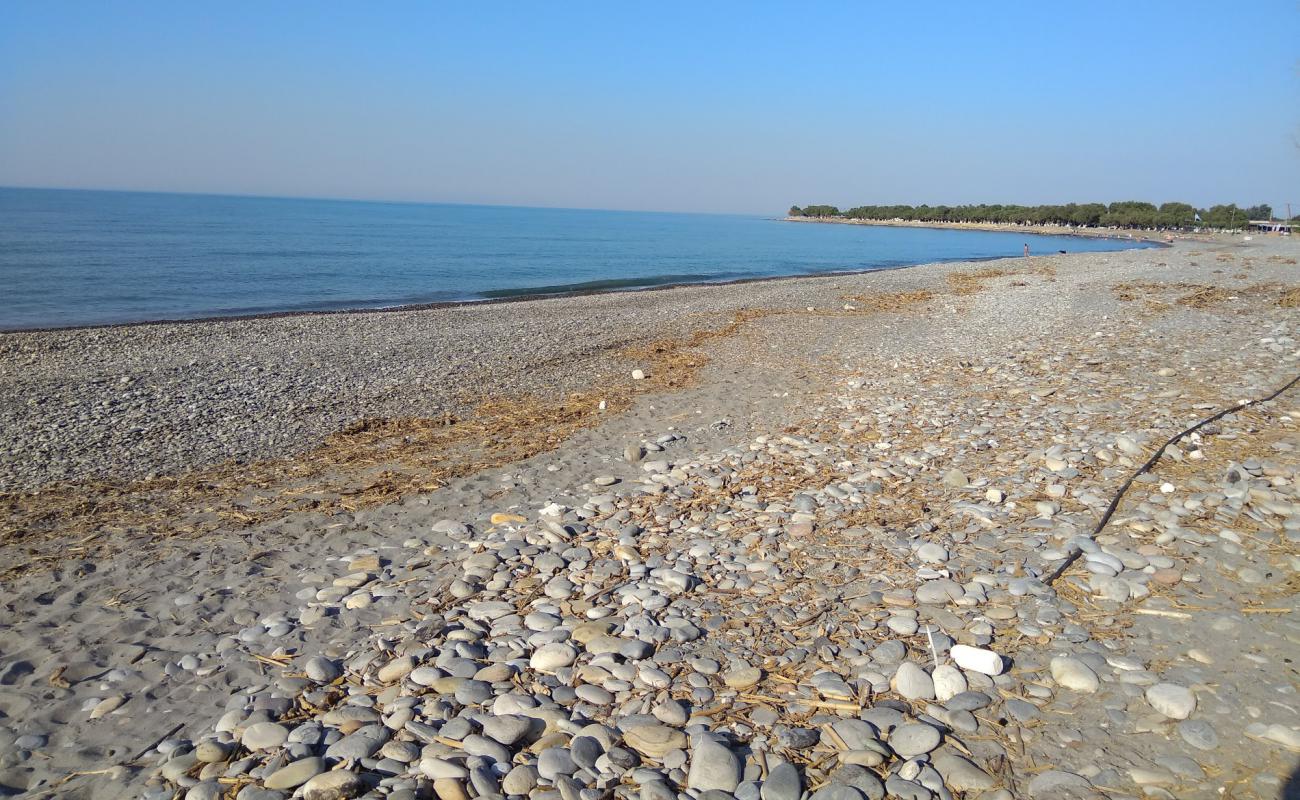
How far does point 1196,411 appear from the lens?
726 centimetres

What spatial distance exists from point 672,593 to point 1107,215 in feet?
485

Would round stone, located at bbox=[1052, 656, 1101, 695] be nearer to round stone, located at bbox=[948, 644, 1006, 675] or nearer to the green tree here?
round stone, located at bbox=[948, 644, 1006, 675]

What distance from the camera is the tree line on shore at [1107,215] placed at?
11238 centimetres

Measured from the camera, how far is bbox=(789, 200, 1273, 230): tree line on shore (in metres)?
112

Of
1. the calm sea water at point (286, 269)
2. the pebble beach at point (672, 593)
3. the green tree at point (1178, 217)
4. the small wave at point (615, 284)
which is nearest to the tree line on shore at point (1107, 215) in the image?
the green tree at point (1178, 217)

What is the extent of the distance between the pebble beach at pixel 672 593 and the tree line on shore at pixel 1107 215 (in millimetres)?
129754

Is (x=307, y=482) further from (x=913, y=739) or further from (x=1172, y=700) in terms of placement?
(x=1172, y=700)

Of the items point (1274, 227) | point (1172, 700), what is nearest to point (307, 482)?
point (1172, 700)

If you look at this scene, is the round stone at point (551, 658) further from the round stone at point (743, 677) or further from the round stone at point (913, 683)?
the round stone at point (913, 683)

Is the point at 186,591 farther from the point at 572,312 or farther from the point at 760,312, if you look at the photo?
the point at 572,312

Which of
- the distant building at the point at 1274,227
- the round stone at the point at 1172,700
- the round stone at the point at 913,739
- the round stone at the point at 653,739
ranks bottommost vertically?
the round stone at the point at 653,739

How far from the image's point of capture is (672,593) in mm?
4523

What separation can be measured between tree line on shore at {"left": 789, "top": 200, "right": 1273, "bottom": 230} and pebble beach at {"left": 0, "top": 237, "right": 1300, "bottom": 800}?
12975 centimetres

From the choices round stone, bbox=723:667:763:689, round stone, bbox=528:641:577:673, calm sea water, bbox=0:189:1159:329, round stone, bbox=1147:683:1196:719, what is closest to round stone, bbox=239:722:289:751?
round stone, bbox=528:641:577:673
